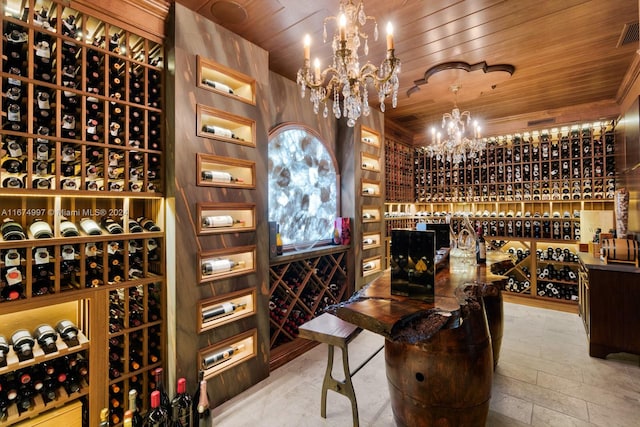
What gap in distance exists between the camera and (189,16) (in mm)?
2242

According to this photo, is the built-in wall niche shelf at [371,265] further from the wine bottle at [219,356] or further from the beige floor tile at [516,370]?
the wine bottle at [219,356]

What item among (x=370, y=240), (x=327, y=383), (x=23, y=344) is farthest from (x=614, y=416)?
(x=23, y=344)

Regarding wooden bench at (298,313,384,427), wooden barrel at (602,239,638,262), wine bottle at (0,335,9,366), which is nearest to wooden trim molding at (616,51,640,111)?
wooden barrel at (602,239,638,262)

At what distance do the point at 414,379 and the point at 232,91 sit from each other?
2607 millimetres

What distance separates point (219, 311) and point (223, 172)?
118 cm

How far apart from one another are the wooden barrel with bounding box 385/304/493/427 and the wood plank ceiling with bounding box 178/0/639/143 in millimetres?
2258

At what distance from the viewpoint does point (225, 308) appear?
251 cm

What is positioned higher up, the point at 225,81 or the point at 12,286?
the point at 225,81

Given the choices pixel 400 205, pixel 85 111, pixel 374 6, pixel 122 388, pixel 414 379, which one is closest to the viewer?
pixel 414 379

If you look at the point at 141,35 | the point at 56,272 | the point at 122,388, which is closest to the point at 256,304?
the point at 122,388

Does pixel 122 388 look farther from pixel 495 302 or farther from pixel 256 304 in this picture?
pixel 495 302

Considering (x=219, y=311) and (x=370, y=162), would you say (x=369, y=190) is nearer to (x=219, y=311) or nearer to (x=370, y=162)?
(x=370, y=162)

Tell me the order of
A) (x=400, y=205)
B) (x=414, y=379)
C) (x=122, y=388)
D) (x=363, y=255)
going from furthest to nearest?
(x=400, y=205) < (x=363, y=255) < (x=122, y=388) < (x=414, y=379)

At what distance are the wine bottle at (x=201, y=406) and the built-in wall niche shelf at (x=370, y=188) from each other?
9.80ft
